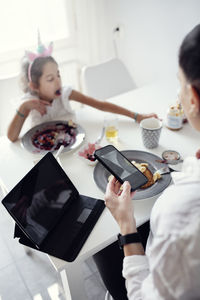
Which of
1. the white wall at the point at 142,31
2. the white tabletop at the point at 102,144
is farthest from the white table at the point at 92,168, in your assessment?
the white wall at the point at 142,31

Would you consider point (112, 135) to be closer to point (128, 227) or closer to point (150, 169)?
point (150, 169)

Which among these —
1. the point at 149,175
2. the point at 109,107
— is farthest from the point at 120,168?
the point at 109,107

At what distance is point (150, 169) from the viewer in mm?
1096

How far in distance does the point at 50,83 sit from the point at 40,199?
83cm

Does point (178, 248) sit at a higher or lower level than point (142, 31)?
lower

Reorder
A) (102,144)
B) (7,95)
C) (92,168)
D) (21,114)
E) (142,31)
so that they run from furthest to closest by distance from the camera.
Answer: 1. (142,31)
2. (7,95)
3. (21,114)
4. (102,144)
5. (92,168)

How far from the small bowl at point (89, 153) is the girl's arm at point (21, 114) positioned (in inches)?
14.8

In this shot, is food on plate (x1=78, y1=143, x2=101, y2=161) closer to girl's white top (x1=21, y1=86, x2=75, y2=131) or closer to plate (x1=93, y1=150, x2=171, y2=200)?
plate (x1=93, y1=150, x2=171, y2=200)

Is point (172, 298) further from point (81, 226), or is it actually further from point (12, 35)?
point (12, 35)

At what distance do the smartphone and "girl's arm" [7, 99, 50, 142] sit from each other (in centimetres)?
52

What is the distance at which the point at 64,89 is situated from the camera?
1.58 metres

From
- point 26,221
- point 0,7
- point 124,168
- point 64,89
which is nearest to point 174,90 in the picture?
point 64,89

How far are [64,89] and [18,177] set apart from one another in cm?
67

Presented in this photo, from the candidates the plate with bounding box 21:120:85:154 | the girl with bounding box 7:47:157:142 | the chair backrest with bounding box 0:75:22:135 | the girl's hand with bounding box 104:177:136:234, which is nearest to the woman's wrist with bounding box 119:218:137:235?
the girl's hand with bounding box 104:177:136:234
